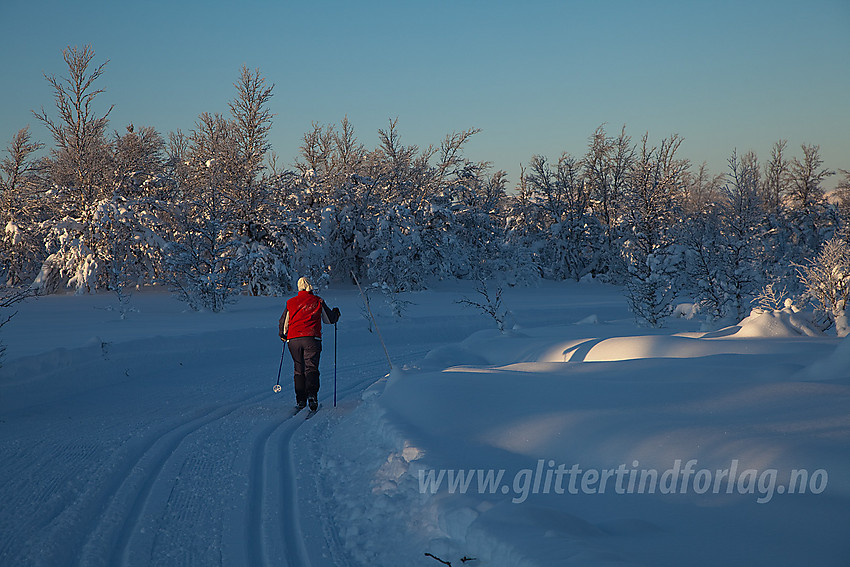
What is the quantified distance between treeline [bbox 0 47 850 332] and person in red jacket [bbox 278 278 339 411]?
30.4 ft

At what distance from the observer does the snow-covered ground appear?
327cm

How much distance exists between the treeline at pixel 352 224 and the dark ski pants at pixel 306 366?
9383 millimetres

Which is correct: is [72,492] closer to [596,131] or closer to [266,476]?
[266,476]

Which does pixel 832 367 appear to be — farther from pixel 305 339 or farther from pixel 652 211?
pixel 652 211

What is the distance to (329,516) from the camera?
4.33 m

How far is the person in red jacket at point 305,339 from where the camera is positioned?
26.2 feet

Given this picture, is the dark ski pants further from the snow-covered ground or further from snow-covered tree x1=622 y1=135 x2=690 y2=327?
snow-covered tree x1=622 y1=135 x2=690 y2=327

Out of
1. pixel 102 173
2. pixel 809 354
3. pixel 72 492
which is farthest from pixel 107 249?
pixel 809 354

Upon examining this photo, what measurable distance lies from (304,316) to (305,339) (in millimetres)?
328

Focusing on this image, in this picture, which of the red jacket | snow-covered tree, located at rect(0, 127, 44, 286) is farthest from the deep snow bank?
snow-covered tree, located at rect(0, 127, 44, 286)

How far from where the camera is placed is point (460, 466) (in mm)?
4523

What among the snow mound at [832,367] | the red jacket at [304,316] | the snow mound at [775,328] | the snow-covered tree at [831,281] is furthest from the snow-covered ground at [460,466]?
the snow-covered tree at [831,281]

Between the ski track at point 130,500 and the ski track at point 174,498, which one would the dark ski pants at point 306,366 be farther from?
the ski track at point 130,500

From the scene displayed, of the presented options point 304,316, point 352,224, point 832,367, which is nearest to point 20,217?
point 352,224
